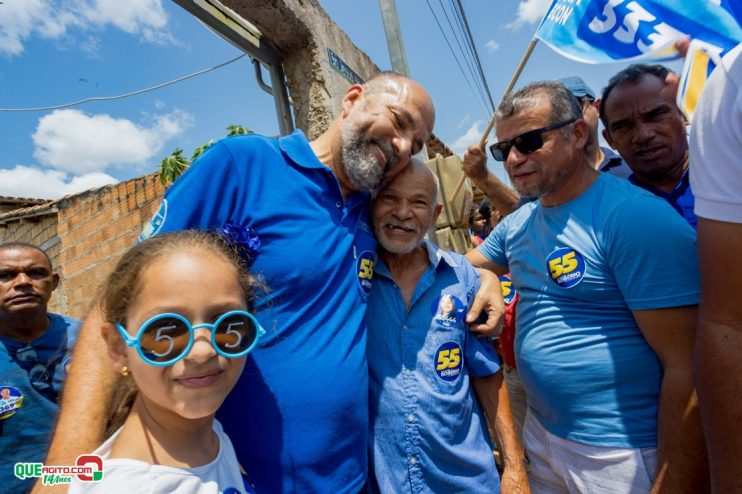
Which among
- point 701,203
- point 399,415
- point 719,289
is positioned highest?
point 701,203

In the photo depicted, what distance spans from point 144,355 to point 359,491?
0.95 m

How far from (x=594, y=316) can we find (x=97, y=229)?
27.1 ft

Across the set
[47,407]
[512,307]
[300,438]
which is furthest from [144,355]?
[512,307]

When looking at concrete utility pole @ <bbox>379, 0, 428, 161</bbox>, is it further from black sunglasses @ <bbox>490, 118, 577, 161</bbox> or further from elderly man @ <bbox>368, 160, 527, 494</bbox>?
elderly man @ <bbox>368, 160, 527, 494</bbox>

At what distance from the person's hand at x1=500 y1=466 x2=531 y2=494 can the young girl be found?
1.14m

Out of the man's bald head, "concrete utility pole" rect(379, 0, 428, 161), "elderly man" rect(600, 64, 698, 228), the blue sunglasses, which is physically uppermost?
"concrete utility pole" rect(379, 0, 428, 161)

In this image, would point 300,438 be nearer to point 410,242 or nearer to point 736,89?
point 410,242

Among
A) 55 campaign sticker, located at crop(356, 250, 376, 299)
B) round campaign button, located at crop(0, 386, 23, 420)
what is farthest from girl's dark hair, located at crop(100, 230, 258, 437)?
round campaign button, located at crop(0, 386, 23, 420)

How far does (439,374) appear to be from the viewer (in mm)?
1624

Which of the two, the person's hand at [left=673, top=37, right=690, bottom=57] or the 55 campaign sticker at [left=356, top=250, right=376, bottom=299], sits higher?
the person's hand at [left=673, top=37, right=690, bottom=57]

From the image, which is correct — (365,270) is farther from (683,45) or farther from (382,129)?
(683,45)

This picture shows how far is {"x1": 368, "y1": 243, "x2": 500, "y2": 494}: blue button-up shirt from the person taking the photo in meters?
1.55

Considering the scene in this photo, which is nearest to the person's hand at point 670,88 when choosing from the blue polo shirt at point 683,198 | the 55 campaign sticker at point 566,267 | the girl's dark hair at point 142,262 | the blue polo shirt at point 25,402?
the blue polo shirt at point 683,198

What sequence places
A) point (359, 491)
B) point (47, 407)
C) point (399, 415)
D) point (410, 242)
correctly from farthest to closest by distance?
point (47, 407)
point (410, 242)
point (399, 415)
point (359, 491)
